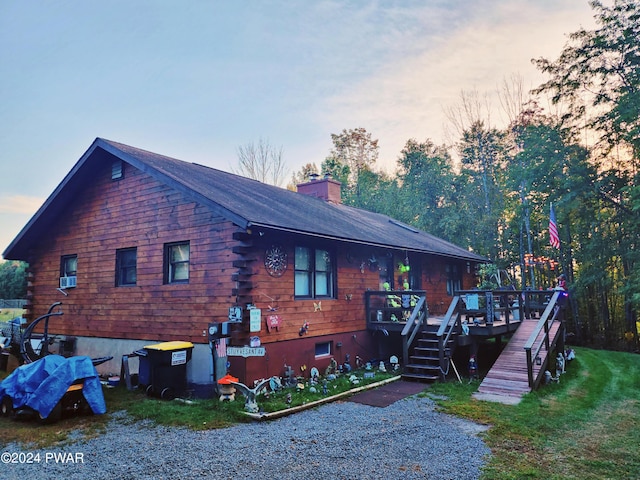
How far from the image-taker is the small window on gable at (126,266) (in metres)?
10.5

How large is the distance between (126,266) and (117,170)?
245cm

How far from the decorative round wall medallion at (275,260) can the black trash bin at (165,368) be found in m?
2.16

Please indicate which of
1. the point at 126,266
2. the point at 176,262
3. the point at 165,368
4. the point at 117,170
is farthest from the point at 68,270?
the point at 165,368

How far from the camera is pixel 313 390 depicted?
8.23m

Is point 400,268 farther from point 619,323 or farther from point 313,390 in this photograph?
point 619,323

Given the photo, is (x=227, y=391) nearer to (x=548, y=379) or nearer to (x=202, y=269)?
(x=202, y=269)

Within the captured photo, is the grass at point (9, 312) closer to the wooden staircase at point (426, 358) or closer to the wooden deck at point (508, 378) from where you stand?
the wooden staircase at point (426, 358)

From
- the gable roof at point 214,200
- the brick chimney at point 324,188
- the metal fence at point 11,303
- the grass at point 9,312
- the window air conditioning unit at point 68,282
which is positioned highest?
the brick chimney at point 324,188

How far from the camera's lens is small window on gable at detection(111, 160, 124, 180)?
35.7 feet

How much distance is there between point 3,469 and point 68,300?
758 cm

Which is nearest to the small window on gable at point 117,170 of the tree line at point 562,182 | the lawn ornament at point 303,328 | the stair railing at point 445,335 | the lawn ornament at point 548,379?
the lawn ornament at point 303,328

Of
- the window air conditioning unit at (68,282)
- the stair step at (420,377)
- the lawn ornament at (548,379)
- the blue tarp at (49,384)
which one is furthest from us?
the window air conditioning unit at (68,282)

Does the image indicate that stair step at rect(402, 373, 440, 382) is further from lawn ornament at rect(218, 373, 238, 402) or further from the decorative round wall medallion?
lawn ornament at rect(218, 373, 238, 402)

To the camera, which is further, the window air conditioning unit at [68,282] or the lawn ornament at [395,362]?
the window air conditioning unit at [68,282]
